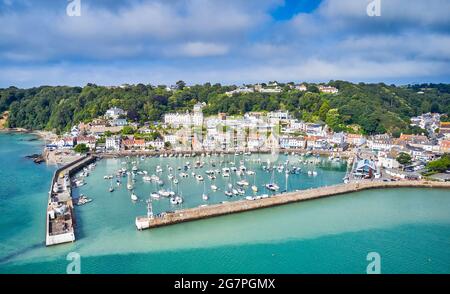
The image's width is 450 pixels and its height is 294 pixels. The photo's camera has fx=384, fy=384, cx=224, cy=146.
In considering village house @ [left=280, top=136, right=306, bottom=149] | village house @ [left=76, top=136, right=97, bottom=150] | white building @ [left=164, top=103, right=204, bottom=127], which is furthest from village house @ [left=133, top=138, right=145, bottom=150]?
village house @ [left=280, top=136, right=306, bottom=149]

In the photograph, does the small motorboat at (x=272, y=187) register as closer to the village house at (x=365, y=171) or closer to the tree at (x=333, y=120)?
the village house at (x=365, y=171)

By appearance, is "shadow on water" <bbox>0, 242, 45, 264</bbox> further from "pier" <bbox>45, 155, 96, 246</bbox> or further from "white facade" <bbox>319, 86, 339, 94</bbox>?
"white facade" <bbox>319, 86, 339, 94</bbox>

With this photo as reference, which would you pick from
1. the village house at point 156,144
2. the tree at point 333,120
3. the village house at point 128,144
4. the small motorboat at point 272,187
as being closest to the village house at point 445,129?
the tree at point 333,120

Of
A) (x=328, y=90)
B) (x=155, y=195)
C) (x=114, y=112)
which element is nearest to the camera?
(x=155, y=195)

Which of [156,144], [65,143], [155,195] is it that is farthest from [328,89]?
[155,195]

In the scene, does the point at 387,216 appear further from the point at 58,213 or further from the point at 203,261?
the point at 58,213

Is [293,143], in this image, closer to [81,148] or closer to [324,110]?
[324,110]

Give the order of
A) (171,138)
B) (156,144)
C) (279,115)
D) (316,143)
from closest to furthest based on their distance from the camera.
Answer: (156,144) < (316,143) < (171,138) < (279,115)
